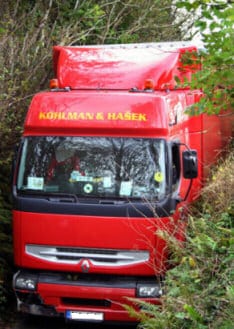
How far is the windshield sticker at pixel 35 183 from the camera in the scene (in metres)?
7.14

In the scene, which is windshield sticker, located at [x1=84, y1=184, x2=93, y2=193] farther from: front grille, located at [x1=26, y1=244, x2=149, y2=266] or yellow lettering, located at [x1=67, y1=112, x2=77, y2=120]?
yellow lettering, located at [x1=67, y1=112, x2=77, y2=120]

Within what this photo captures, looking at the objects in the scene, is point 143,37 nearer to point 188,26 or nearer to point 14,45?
point 188,26

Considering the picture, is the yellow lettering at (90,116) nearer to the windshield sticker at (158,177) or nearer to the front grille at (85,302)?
the windshield sticker at (158,177)

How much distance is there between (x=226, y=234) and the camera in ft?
19.5

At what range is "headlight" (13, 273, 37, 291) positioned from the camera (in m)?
7.00

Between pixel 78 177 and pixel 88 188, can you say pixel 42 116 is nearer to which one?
pixel 78 177

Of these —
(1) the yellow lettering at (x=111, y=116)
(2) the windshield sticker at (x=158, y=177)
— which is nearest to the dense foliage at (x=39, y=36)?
(1) the yellow lettering at (x=111, y=116)

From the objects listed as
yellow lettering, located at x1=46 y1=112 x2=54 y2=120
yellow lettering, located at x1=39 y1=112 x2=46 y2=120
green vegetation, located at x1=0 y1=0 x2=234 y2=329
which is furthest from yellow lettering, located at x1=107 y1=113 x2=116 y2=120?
green vegetation, located at x1=0 y1=0 x2=234 y2=329

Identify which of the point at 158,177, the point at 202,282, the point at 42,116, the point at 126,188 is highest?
the point at 42,116

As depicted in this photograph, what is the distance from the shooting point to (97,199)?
6.91 metres

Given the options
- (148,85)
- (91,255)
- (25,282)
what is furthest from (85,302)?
(148,85)

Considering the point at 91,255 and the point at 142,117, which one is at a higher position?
the point at 142,117

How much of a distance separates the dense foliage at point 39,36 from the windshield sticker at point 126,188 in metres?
2.21

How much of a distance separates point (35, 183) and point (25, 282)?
118cm
